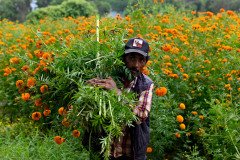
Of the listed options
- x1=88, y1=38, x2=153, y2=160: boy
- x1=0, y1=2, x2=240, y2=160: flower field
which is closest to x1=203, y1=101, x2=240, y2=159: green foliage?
x1=0, y1=2, x2=240, y2=160: flower field

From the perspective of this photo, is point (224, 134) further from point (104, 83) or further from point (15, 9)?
point (15, 9)

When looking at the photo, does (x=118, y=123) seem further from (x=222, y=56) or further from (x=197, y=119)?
(x=222, y=56)

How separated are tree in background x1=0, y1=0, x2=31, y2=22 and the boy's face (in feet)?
118

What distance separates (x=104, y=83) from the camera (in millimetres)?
2270

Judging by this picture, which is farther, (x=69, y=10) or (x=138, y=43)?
(x=69, y=10)

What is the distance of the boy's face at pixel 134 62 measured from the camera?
2438 millimetres

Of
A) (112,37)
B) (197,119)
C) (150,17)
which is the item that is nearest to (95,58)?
(112,37)

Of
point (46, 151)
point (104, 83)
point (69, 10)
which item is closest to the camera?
point (104, 83)

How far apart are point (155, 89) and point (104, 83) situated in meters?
1.72

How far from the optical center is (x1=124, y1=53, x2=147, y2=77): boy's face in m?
2.44

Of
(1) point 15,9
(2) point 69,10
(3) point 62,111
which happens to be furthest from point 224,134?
(1) point 15,9

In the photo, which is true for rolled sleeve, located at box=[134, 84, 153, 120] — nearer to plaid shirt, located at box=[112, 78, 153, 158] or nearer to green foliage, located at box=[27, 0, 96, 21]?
plaid shirt, located at box=[112, 78, 153, 158]

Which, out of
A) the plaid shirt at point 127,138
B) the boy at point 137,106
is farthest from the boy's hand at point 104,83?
the plaid shirt at point 127,138

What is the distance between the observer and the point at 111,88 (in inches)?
88.7
